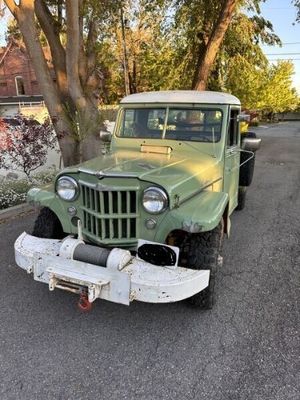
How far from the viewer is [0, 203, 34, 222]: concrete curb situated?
218 inches

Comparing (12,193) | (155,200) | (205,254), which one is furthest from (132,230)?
(12,193)

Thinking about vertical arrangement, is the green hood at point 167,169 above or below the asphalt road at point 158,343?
above

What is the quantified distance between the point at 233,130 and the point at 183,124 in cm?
67

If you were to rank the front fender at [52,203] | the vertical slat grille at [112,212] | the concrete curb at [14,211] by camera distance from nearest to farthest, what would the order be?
the vertical slat grille at [112,212] → the front fender at [52,203] → the concrete curb at [14,211]

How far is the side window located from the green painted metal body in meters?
0.70

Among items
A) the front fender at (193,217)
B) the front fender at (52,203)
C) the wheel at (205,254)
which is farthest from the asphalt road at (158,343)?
the front fender at (193,217)

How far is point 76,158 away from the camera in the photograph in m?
7.53

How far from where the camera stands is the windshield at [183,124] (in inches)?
157

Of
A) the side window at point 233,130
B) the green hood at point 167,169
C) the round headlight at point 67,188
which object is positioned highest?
the side window at point 233,130

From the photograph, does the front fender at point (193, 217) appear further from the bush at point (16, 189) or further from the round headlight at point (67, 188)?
the bush at point (16, 189)

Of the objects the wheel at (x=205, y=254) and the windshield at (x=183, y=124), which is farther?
the windshield at (x=183, y=124)

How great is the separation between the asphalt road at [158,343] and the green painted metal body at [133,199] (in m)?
0.74

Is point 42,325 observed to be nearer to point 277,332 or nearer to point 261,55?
point 277,332

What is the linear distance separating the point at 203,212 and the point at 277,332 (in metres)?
1.16
